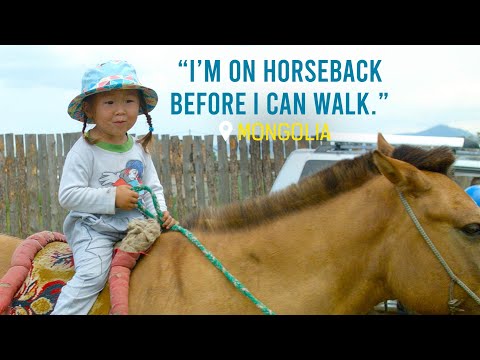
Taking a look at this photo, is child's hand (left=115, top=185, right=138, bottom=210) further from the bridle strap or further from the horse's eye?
the horse's eye

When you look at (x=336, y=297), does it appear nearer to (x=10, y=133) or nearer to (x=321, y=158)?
(x=321, y=158)

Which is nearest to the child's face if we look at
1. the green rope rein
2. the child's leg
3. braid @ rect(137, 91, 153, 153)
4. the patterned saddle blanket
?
braid @ rect(137, 91, 153, 153)

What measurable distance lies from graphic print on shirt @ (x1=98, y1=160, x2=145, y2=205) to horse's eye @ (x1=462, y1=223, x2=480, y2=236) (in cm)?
183

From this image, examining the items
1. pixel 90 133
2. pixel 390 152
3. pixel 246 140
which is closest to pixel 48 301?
pixel 90 133

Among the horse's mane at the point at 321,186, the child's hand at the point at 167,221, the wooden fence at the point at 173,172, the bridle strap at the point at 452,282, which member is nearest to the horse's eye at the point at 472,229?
the bridle strap at the point at 452,282

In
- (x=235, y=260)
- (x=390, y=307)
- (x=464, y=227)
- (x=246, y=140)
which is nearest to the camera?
(x=464, y=227)

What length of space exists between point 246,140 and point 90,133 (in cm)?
575

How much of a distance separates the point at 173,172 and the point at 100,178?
601 cm

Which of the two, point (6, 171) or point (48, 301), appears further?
point (6, 171)

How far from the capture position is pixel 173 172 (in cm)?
928

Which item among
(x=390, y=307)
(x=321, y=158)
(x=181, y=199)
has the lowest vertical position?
(x=390, y=307)

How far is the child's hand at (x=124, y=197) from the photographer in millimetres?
3146

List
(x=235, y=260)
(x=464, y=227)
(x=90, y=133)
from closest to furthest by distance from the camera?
(x=464, y=227) < (x=235, y=260) < (x=90, y=133)

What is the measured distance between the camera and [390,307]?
6012 millimetres
